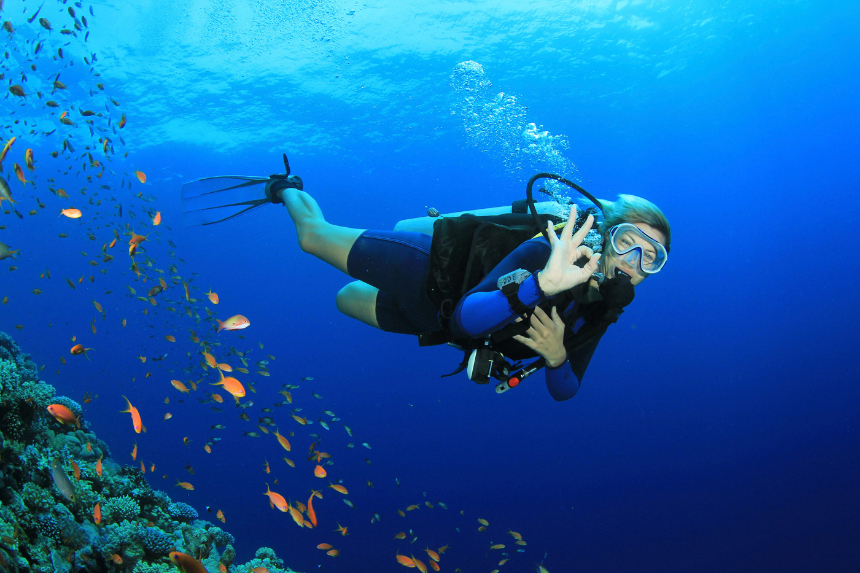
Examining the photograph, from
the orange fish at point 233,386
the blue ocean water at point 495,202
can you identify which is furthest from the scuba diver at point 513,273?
the blue ocean water at point 495,202

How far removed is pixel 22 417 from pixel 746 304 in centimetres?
5835

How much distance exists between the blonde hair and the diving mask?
12 cm

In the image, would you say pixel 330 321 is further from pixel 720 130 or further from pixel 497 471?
pixel 720 130

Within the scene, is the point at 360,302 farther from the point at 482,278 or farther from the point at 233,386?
the point at 233,386

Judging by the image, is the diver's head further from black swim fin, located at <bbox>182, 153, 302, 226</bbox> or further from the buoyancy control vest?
black swim fin, located at <bbox>182, 153, 302, 226</bbox>

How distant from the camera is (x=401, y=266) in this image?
3023 millimetres

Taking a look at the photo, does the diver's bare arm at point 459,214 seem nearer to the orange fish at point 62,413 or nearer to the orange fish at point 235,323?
the orange fish at point 235,323

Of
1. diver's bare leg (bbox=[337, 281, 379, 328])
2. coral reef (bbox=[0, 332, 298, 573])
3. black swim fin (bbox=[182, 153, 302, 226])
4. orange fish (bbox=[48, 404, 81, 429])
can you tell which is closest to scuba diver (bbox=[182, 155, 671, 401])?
diver's bare leg (bbox=[337, 281, 379, 328])

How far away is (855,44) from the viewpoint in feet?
61.3

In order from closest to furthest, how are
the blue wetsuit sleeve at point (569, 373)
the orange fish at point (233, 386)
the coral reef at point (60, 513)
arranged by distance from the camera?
the blue wetsuit sleeve at point (569, 373) → the coral reef at point (60, 513) → the orange fish at point (233, 386)

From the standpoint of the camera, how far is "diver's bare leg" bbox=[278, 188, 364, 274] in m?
3.28

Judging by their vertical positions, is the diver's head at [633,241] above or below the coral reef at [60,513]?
above

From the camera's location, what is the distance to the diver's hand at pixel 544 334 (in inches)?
101

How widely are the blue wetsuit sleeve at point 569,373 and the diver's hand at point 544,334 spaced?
0.33 metres
